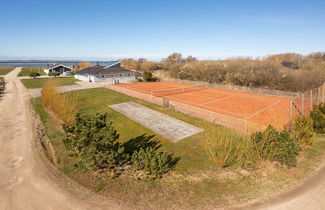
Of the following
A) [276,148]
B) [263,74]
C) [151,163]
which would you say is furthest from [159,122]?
[263,74]

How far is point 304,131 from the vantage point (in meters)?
9.69

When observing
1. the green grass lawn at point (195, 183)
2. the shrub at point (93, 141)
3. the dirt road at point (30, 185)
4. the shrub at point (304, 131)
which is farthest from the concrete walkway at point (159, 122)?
the dirt road at point (30, 185)

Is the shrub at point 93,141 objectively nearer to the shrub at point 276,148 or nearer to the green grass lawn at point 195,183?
the green grass lawn at point 195,183

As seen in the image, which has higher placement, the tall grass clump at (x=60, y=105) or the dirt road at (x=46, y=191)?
the tall grass clump at (x=60, y=105)

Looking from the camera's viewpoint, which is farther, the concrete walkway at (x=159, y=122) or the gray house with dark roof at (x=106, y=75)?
Answer: the gray house with dark roof at (x=106, y=75)

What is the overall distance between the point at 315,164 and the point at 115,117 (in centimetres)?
1445

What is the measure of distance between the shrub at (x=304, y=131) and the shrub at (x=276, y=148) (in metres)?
2.34

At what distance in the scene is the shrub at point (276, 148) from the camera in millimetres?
7879

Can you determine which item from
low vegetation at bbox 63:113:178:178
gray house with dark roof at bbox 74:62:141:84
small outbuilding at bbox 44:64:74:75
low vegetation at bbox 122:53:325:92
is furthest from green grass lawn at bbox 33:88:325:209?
small outbuilding at bbox 44:64:74:75

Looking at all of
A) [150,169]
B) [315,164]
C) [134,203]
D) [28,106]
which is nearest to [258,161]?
[315,164]

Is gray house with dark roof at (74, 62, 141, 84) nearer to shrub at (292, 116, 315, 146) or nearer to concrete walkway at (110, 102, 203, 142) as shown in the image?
concrete walkway at (110, 102, 203, 142)

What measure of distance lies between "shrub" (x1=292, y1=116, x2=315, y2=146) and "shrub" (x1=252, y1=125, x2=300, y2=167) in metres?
2.34

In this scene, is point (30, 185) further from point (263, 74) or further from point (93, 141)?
point (263, 74)

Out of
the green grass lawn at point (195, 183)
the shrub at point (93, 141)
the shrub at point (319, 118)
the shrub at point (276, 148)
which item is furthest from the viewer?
the shrub at point (319, 118)
